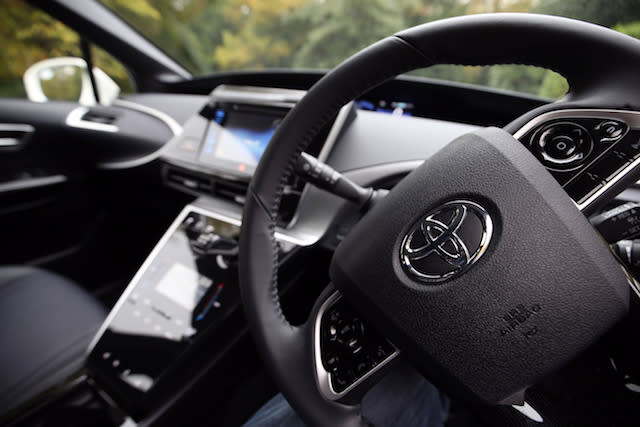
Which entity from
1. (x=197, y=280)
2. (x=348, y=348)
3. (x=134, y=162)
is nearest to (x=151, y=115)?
(x=134, y=162)

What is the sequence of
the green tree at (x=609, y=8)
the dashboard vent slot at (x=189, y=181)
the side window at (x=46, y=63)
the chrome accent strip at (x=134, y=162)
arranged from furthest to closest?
the side window at (x=46, y=63) → the chrome accent strip at (x=134, y=162) → the dashboard vent slot at (x=189, y=181) → the green tree at (x=609, y=8)

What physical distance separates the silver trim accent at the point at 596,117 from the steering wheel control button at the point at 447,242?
0.39ft

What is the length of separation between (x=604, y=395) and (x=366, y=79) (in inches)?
24.1

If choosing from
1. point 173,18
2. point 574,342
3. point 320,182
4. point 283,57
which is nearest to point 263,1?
point 283,57

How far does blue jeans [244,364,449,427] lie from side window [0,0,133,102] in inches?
67.5

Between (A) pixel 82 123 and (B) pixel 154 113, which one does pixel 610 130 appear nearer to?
(B) pixel 154 113

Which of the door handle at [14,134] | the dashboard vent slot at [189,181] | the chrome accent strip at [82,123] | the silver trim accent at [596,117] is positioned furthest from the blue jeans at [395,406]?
the door handle at [14,134]

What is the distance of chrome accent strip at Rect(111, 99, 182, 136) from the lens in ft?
4.39

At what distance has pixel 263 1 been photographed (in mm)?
1241

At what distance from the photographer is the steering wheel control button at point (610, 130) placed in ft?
1.33

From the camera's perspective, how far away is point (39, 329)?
98 centimetres

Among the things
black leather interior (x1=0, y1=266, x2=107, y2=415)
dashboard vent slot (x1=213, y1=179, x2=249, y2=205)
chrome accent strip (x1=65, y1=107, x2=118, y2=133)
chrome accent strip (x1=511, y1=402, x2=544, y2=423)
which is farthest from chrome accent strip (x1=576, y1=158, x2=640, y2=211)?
chrome accent strip (x1=65, y1=107, x2=118, y2=133)

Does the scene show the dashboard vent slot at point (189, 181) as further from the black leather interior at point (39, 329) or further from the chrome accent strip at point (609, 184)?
the chrome accent strip at point (609, 184)

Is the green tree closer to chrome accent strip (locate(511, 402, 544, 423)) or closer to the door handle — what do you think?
chrome accent strip (locate(511, 402, 544, 423))
